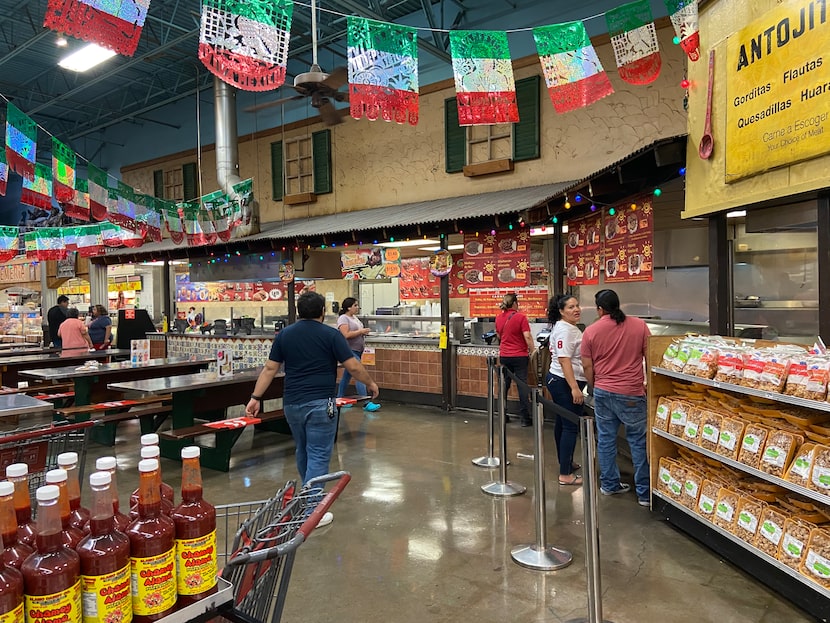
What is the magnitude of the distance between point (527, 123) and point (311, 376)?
7.98 metres

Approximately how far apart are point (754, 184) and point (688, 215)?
821 millimetres

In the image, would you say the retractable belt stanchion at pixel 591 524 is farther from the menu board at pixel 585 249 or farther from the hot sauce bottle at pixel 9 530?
the menu board at pixel 585 249

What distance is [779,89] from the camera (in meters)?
4.32

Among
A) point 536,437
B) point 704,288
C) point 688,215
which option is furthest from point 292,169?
point 536,437

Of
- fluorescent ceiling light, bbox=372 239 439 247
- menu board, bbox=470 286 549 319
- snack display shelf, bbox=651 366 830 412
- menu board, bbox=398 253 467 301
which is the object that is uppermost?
fluorescent ceiling light, bbox=372 239 439 247

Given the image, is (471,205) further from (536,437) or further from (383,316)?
(536,437)

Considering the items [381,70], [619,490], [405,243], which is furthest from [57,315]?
[619,490]

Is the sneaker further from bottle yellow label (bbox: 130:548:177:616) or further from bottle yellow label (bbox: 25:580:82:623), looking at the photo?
bottle yellow label (bbox: 25:580:82:623)

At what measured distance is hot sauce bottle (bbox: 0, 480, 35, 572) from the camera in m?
1.40

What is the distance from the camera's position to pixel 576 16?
10.3m

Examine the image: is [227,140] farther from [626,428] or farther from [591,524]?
[591,524]

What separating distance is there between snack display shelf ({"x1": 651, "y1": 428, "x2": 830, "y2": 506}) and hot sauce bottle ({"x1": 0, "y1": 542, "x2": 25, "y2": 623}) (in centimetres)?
361

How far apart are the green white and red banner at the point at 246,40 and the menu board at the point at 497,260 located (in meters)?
4.62

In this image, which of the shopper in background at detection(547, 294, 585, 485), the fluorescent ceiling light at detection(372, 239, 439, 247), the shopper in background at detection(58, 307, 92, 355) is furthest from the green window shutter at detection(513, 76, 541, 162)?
the shopper in background at detection(58, 307, 92, 355)
